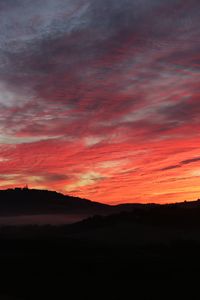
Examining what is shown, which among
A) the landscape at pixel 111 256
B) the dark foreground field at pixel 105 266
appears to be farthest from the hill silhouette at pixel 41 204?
the dark foreground field at pixel 105 266

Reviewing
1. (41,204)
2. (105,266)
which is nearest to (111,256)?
(105,266)

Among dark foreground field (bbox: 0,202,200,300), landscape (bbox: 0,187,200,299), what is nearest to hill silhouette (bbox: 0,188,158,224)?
landscape (bbox: 0,187,200,299)

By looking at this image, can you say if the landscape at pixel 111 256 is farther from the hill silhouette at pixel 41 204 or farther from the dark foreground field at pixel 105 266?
the hill silhouette at pixel 41 204

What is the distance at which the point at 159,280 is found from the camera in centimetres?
2277

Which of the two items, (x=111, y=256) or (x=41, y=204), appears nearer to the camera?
(x=111, y=256)

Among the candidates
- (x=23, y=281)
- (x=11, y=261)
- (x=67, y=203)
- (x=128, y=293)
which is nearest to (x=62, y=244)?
(x=11, y=261)

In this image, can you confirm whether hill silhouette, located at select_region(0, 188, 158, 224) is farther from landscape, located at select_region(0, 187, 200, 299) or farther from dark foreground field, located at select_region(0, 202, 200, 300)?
dark foreground field, located at select_region(0, 202, 200, 300)

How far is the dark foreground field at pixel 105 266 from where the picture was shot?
20.7m

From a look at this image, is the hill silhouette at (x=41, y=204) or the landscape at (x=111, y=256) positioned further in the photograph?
the hill silhouette at (x=41, y=204)

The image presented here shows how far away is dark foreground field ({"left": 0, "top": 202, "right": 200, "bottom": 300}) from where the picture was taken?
20.7 metres

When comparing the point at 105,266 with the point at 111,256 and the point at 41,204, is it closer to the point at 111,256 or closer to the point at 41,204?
the point at 111,256

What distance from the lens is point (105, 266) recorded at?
2773cm

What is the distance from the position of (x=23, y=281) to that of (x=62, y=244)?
18.4m

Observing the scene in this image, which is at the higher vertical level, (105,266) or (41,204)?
(41,204)
